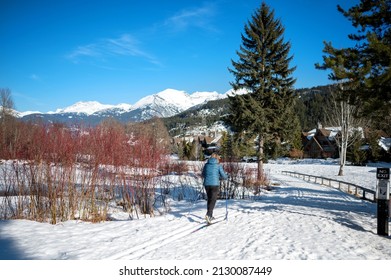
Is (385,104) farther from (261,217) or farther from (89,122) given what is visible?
(89,122)

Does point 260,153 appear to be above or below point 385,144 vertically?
below

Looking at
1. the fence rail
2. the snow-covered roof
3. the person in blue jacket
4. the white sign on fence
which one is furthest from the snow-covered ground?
the snow-covered roof

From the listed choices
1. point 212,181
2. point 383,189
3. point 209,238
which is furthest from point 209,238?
point 383,189

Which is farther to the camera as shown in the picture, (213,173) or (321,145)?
(321,145)

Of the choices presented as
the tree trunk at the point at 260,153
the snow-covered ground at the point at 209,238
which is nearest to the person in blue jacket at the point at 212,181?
the snow-covered ground at the point at 209,238

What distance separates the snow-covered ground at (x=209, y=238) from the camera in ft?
17.9

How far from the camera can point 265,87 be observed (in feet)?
69.8

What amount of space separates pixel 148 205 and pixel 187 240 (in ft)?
13.9

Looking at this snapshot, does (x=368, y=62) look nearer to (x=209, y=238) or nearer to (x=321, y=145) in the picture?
(x=209, y=238)

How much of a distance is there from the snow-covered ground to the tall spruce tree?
41.7 ft

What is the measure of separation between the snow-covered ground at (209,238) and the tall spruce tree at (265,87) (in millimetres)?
12722

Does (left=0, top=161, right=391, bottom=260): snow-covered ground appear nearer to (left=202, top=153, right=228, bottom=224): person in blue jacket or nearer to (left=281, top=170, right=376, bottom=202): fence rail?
(left=202, top=153, right=228, bottom=224): person in blue jacket

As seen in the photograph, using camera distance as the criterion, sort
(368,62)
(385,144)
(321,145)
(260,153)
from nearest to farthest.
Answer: (368,62) → (260,153) → (385,144) → (321,145)

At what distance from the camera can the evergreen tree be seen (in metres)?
6.55
